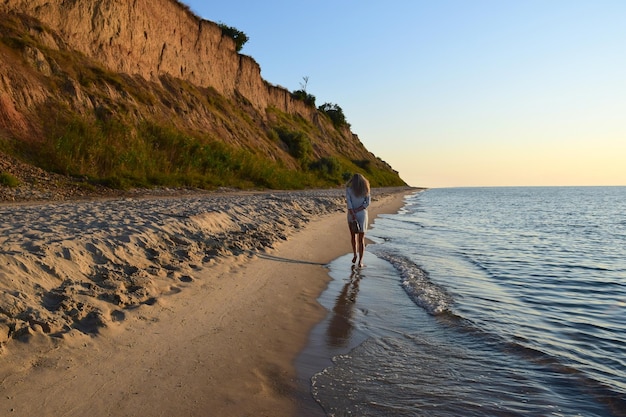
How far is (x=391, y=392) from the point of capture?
341 centimetres

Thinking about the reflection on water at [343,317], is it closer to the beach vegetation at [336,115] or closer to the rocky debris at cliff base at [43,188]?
the rocky debris at cliff base at [43,188]

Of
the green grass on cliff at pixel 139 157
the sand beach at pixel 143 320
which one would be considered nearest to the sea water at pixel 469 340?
the sand beach at pixel 143 320

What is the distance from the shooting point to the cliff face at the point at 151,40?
23406 millimetres

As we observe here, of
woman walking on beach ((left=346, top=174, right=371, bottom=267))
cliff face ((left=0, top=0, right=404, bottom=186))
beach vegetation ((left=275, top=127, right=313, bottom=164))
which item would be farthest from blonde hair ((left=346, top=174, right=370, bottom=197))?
beach vegetation ((left=275, top=127, right=313, bottom=164))

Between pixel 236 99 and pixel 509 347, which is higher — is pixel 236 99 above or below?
above

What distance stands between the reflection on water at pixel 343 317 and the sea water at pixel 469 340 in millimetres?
17

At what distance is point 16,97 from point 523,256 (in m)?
19.0

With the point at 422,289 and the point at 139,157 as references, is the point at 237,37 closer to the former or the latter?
the point at 139,157

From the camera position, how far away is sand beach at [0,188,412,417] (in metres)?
2.97

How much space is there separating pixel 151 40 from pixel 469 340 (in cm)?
3126

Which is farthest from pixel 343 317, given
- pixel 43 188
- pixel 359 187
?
pixel 43 188

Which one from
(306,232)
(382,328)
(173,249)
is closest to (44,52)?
(306,232)

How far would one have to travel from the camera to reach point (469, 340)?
473cm

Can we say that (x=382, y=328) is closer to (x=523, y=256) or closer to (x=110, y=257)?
(x=110, y=257)
